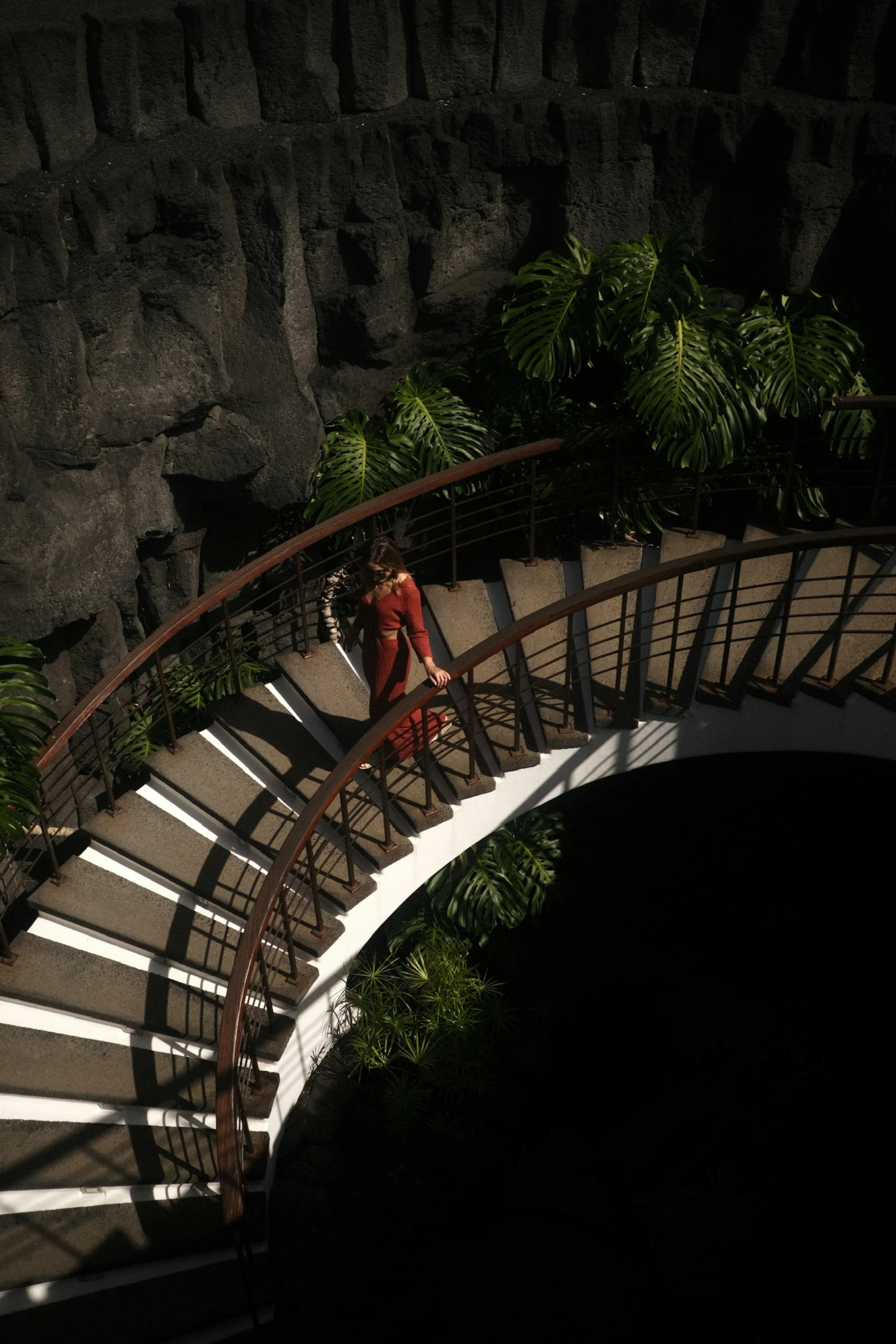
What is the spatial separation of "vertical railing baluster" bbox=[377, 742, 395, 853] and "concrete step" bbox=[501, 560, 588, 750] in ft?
2.67

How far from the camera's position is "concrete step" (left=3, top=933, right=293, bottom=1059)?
5.12m

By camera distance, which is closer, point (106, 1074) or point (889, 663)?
point (106, 1074)

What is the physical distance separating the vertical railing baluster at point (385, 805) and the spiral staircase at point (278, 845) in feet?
0.05

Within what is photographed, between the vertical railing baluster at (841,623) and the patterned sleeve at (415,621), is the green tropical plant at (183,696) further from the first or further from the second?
the vertical railing baluster at (841,623)

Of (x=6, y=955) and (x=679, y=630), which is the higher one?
(x=679, y=630)

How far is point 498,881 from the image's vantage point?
22.2 feet

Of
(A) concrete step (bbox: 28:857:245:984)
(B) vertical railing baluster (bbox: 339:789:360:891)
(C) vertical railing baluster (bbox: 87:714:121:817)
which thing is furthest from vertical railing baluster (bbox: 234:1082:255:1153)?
(C) vertical railing baluster (bbox: 87:714:121:817)

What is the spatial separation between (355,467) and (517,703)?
7.22 ft

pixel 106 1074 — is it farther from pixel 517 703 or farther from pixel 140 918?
pixel 517 703

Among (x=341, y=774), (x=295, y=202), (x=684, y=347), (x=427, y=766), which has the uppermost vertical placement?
(x=295, y=202)

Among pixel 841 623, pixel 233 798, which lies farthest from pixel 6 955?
pixel 841 623

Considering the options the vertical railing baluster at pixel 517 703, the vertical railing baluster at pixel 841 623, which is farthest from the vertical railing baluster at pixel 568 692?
the vertical railing baluster at pixel 841 623

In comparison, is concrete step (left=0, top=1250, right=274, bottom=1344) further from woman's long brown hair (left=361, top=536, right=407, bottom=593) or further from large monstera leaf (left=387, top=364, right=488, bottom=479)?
large monstera leaf (left=387, top=364, right=488, bottom=479)

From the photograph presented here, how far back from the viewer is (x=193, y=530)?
7324mm
